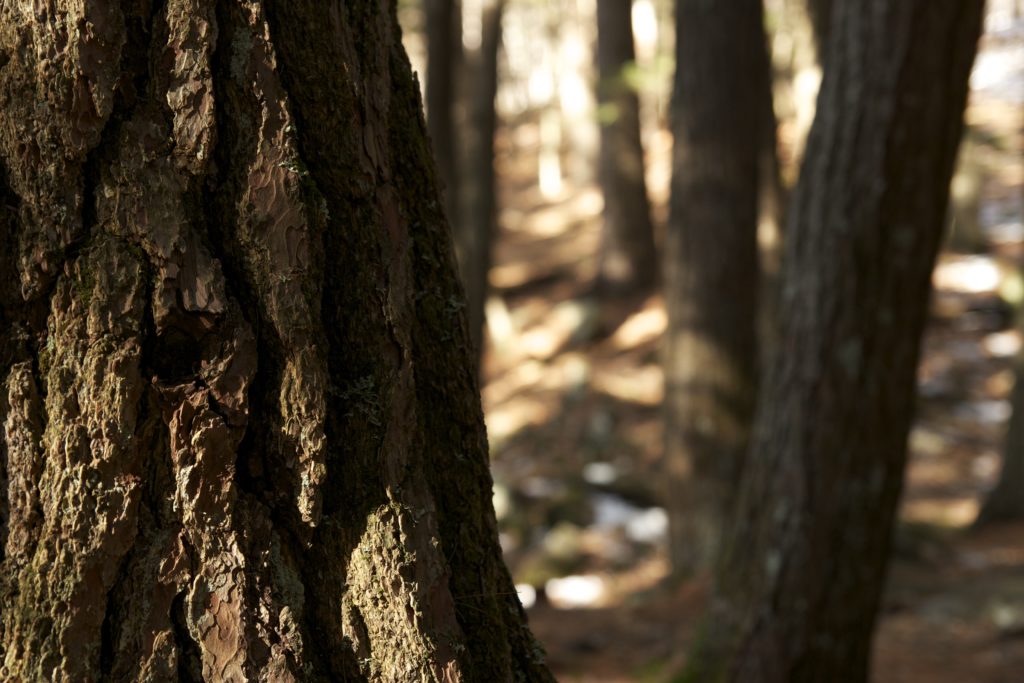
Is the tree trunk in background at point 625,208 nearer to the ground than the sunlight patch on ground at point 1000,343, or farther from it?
farther from it

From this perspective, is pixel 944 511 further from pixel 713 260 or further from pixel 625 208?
pixel 625 208

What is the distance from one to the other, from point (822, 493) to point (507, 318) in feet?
43.5

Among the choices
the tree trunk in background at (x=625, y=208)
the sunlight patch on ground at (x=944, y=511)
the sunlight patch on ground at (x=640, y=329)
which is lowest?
the sunlight patch on ground at (x=944, y=511)

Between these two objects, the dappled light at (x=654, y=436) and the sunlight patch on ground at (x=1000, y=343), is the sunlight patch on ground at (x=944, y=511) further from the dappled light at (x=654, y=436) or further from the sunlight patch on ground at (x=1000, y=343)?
the sunlight patch on ground at (x=1000, y=343)

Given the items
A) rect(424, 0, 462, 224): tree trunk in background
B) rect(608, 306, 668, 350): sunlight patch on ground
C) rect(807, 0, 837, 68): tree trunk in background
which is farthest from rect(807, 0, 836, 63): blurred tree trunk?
rect(608, 306, 668, 350): sunlight patch on ground

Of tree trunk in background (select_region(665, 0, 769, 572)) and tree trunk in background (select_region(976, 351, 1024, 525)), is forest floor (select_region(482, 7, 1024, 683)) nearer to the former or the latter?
tree trunk in background (select_region(976, 351, 1024, 525))

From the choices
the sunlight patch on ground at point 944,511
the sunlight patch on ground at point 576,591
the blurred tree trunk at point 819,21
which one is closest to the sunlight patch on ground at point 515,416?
the sunlight patch on ground at point 576,591

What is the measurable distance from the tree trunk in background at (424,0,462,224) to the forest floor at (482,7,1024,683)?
10.7 feet

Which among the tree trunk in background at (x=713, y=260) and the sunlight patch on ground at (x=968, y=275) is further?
the sunlight patch on ground at (x=968, y=275)

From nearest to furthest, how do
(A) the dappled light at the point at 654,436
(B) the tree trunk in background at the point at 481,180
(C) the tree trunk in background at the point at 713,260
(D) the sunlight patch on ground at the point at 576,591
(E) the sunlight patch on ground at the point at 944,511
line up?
(A) the dappled light at the point at 654,436, (C) the tree trunk in background at the point at 713,260, (D) the sunlight patch on ground at the point at 576,591, (B) the tree trunk in background at the point at 481,180, (E) the sunlight patch on ground at the point at 944,511

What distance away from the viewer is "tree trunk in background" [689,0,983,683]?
3.95 m

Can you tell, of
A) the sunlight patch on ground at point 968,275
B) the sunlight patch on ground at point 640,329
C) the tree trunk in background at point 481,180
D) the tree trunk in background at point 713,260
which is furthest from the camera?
the sunlight patch on ground at point 640,329

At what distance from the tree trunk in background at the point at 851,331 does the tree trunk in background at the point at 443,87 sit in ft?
10.8

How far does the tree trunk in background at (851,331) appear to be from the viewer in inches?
156
